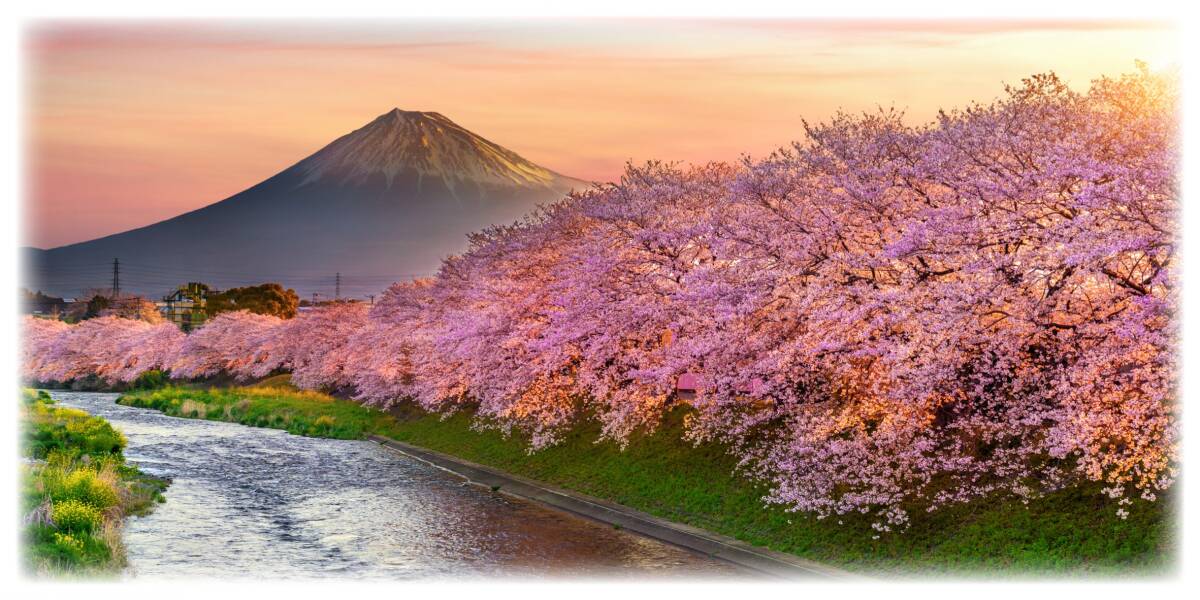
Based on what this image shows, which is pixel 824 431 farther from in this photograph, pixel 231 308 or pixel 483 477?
pixel 231 308

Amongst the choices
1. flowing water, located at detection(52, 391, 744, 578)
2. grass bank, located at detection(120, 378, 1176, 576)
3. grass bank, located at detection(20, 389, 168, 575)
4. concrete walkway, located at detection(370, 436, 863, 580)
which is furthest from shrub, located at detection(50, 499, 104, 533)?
grass bank, located at detection(120, 378, 1176, 576)

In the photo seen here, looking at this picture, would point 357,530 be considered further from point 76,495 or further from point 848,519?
point 848,519

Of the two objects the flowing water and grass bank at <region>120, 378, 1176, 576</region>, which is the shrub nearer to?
the flowing water

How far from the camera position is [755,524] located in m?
28.4

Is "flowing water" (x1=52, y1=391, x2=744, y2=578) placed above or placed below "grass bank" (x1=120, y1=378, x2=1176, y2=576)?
below

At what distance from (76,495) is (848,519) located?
21.1m

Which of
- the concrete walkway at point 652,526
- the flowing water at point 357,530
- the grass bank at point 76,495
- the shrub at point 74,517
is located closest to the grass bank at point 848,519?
the concrete walkway at point 652,526

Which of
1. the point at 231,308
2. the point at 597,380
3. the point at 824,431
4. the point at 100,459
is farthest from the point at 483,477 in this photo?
the point at 231,308

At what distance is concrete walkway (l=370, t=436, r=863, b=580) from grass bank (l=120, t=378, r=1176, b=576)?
44 cm

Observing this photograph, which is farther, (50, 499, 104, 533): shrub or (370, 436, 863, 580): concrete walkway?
(50, 499, 104, 533): shrub

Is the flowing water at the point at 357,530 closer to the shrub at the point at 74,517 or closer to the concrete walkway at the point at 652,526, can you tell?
the concrete walkway at the point at 652,526

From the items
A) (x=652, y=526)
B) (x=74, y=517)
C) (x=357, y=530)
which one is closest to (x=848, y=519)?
(x=652, y=526)

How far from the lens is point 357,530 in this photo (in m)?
31.1

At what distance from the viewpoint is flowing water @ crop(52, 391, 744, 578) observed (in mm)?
25609
